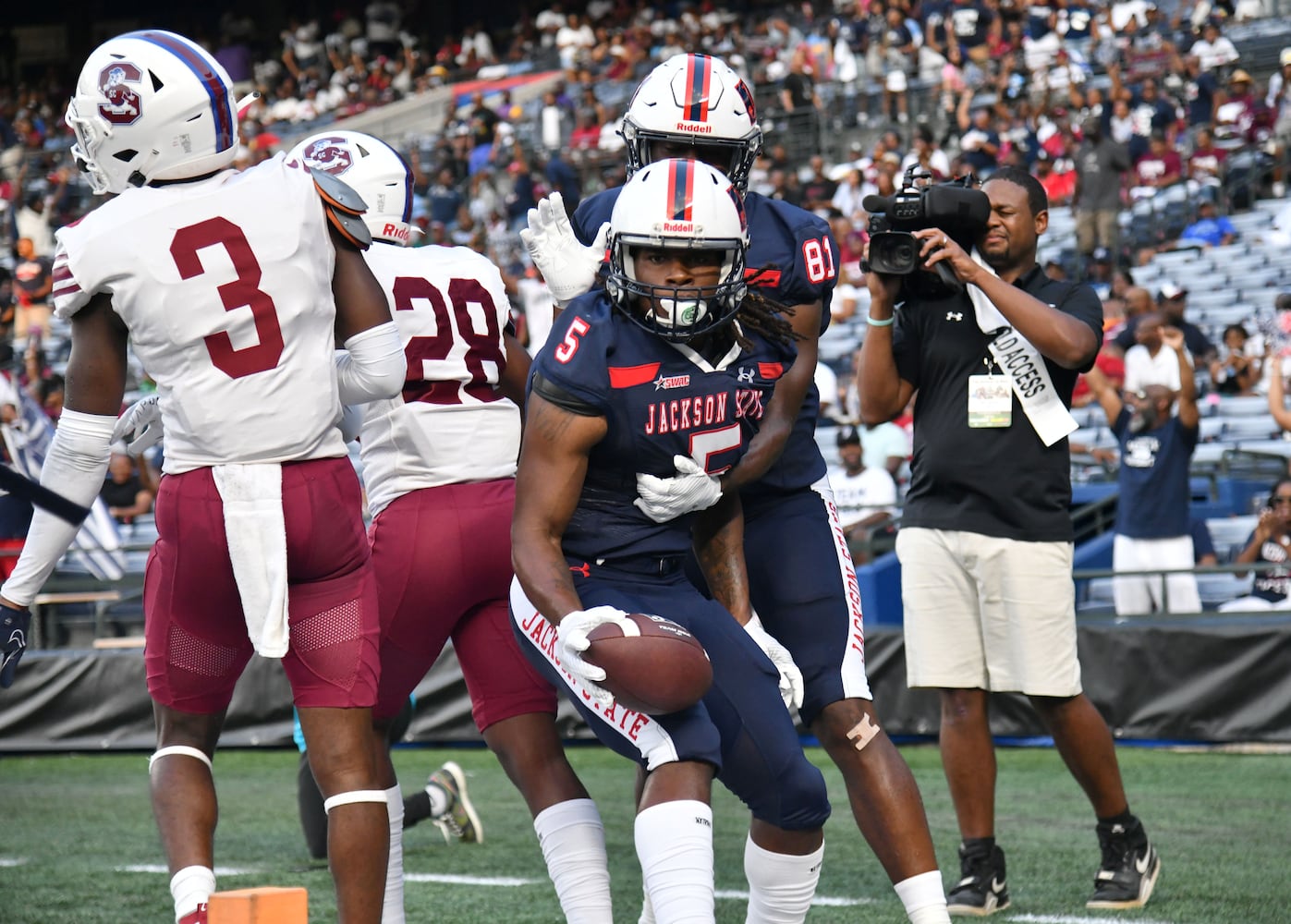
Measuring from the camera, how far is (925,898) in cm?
338

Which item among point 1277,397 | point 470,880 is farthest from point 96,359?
point 1277,397

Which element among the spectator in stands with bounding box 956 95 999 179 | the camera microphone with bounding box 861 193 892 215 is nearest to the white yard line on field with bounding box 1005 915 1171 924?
the camera microphone with bounding box 861 193 892 215

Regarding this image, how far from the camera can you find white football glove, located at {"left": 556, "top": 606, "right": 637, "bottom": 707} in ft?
9.78

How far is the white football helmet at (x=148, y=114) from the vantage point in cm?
329

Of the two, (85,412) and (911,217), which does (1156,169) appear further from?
(85,412)

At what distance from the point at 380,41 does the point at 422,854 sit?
78.9 feet

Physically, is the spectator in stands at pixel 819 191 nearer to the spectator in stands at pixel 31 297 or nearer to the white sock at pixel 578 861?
the spectator in stands at pixel 31 297

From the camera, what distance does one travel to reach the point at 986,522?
472 centimetres

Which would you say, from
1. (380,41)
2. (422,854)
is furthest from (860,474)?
(380,41)

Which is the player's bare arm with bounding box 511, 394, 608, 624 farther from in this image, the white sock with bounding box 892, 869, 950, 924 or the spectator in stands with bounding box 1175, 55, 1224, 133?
the spectator in stands with bounding box 1175, 55, 1224, 133

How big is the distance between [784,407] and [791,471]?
0.24 m

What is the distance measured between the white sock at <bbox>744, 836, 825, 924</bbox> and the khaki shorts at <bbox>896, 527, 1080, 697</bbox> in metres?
1.40

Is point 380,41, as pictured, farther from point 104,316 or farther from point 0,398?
point 104,316

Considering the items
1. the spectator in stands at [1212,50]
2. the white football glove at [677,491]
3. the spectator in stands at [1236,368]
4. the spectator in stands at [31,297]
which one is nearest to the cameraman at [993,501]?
the white football glove at [677,491]
